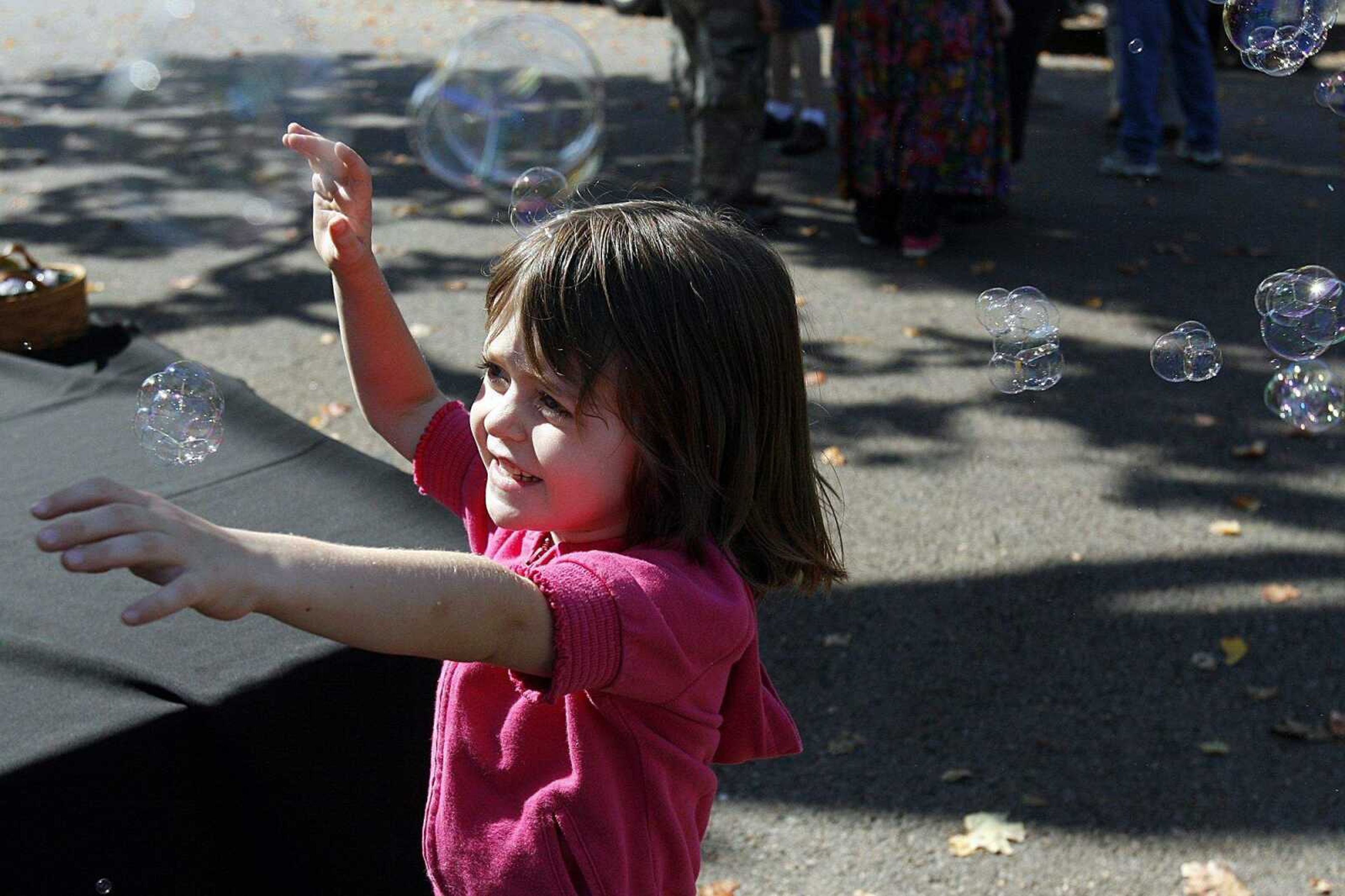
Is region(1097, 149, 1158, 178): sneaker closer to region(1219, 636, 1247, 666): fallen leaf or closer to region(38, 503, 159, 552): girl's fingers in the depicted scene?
region(1219, 636, 1247, 666): fallen leaf

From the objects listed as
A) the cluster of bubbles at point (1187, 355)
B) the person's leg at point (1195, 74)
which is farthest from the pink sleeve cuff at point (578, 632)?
the person's leg at point (1195, 74)

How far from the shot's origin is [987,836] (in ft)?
9.32

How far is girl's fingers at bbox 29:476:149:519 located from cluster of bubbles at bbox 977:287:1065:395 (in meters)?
1.76

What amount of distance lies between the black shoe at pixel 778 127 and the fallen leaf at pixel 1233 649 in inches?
226

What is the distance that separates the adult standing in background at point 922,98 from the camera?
19.3ft

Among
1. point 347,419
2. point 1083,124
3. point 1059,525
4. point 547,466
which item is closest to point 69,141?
point 347,419

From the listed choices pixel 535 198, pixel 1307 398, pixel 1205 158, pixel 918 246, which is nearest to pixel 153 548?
pixel 535 198

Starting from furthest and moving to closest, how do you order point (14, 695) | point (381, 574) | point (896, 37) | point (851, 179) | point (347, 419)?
point (851, 179)
point (896, 37)
point (347, 419)
point (14, 695)
point (381, 574)

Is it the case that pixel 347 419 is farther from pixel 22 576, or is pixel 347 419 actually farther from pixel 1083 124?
pixel 1083 124

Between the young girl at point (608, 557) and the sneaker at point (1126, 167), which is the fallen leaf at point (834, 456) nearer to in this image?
the young girl at point (608, 557)

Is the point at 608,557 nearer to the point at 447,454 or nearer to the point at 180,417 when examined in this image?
the point at 447,454

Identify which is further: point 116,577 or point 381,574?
point 116,577

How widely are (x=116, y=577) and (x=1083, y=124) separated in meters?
8.55

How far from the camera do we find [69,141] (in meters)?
9.27
